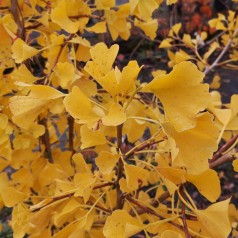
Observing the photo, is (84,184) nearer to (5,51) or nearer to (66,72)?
(66,72)

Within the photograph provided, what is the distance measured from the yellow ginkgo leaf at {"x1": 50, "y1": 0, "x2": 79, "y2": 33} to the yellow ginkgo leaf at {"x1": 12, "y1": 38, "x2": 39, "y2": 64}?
2.4 inches

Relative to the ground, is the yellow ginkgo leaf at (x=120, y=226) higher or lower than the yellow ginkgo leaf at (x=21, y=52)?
lower

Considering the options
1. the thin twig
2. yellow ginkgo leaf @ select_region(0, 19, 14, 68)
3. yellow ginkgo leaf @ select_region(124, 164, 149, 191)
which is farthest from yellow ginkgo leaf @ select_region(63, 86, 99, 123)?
the thin twig

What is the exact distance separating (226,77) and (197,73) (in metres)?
3.31

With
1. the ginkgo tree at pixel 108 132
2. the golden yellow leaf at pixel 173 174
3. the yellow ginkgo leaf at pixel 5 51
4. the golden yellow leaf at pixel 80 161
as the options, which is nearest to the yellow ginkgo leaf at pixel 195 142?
the ginkgo tree at pixel 108 132

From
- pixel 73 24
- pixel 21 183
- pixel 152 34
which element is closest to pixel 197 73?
pixel 73 24

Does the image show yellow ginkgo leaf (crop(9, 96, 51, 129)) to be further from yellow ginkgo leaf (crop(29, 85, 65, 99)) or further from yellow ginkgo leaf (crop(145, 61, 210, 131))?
yellow ginkgo leaf (crop(145, 61, 210, 131))

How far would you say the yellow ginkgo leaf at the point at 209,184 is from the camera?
0.66 metres

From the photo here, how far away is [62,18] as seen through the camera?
2.41 ft

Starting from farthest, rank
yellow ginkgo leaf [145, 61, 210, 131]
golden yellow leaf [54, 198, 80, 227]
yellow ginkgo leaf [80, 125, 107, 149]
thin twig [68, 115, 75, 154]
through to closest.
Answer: thin twig [68, 115, 75, 154] < golden yellow leaf [54, 198, 80, 227] < yellow ginkgo leaf [80, 125, 107, 149] < yellow ginkgo leaf [145, 61, 210, 131]

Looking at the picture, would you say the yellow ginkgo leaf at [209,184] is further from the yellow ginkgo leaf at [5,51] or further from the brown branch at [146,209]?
the yellow ginkgo leaf at [5,51]

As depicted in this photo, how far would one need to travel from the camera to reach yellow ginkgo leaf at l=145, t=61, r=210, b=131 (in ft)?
1.62

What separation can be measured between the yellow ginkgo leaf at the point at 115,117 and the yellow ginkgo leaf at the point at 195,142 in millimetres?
54

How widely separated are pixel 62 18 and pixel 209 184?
35cm
